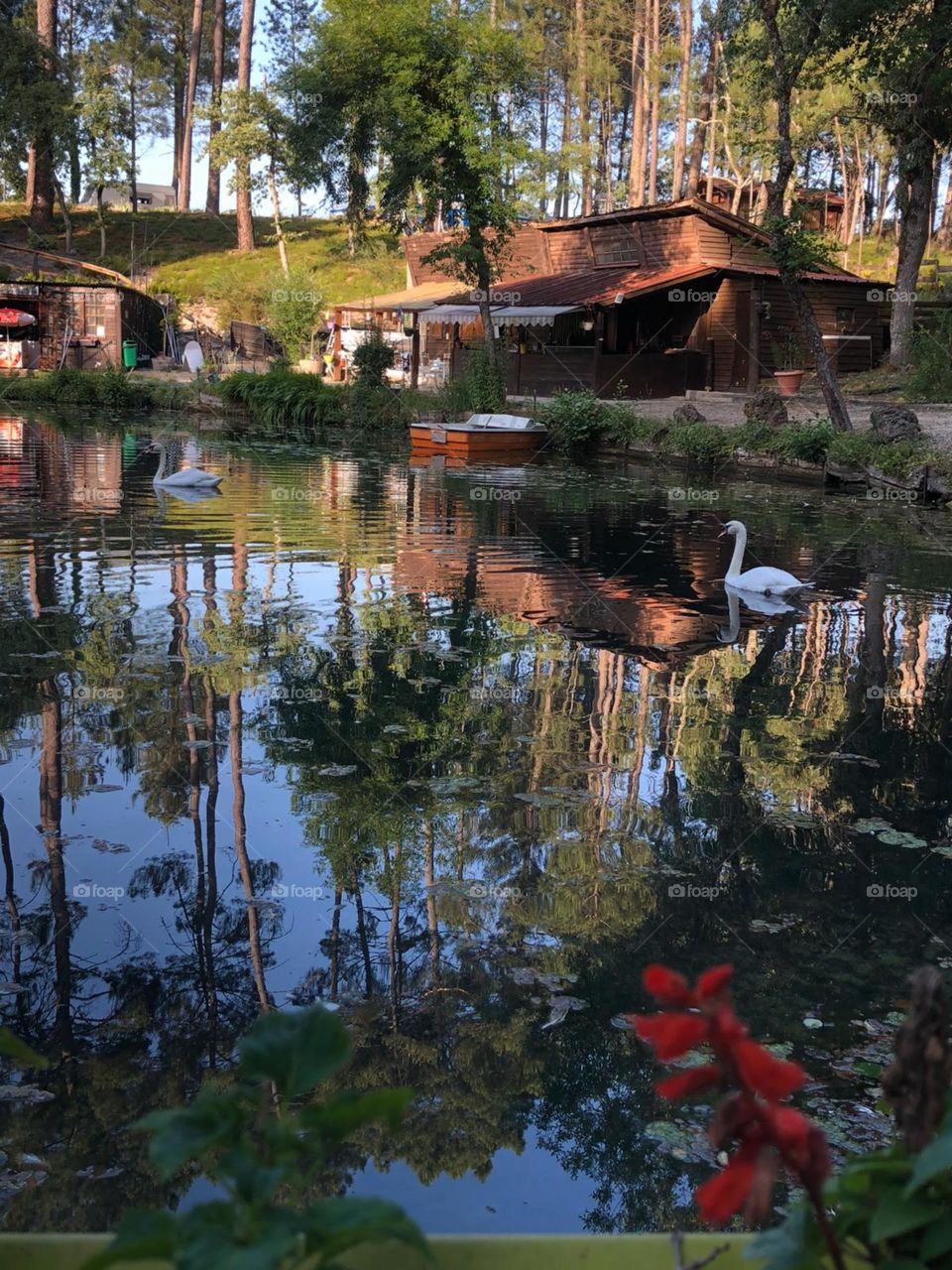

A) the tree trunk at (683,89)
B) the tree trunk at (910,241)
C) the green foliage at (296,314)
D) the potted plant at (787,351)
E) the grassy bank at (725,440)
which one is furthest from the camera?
the tree trunk at (683,89)

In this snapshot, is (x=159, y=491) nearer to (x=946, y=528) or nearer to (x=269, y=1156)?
(x=946, y=528)

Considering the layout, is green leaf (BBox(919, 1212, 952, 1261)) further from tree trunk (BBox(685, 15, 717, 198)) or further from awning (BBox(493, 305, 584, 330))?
tree trunk (BBox(685, 15, 717, 198))

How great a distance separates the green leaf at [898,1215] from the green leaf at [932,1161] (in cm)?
3

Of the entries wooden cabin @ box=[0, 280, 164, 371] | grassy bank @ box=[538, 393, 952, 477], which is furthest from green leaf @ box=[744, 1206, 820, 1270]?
wooden cabin @ box=[0, 280, 164, 371]

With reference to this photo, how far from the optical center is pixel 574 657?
Answer: 947 cm

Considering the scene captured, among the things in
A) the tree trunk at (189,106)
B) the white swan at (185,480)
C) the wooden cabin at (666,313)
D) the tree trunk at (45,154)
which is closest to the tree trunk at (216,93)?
the tree trunk at (189,106)

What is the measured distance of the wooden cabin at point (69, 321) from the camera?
44.7m

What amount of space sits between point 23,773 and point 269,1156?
567 centimetres

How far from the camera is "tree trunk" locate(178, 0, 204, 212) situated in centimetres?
6188

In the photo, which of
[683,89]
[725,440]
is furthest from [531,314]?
[683,89]

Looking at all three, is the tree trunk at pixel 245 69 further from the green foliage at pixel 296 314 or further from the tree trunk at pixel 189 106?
the green foliage at pixel 296 314

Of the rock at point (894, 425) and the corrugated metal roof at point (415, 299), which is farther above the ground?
the corrugated metal roof at point (415, 299)

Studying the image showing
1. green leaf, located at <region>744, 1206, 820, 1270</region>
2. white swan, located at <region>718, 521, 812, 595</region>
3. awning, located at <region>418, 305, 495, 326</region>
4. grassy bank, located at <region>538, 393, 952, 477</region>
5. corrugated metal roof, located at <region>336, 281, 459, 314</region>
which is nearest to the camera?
green leaf, located at <region>744, 1206, 820, 1270</region>

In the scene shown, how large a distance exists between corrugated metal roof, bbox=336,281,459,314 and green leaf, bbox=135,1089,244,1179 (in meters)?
37.3
